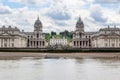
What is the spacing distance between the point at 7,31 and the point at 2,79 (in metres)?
156

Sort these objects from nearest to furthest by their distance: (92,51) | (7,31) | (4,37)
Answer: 1. (92,51)
2. (4,37)
3. (7,31)

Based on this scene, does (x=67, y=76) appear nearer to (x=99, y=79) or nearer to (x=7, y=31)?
(x=99, y=79)

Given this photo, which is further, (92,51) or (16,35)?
(16,35)

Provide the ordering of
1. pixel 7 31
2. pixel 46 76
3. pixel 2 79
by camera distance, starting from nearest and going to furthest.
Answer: pixel 2 79
pixel 46 76
pixel 7 31

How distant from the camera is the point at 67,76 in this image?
4766 cm

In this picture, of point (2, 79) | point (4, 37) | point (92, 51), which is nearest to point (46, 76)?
point (2, 79)

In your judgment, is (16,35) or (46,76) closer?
(46,76)

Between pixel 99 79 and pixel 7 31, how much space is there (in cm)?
15719

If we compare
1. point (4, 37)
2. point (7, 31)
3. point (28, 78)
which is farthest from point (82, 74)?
point (7, 31)

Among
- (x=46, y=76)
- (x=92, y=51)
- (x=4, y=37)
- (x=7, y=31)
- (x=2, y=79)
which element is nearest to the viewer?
(x=2, y=79)

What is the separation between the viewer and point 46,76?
47438 mm

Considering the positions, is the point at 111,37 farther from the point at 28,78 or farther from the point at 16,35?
the point at 28,78

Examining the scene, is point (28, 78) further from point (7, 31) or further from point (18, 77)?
point (7, 31)

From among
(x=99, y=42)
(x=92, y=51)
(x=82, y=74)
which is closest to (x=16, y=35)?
(x=99, y=42)
